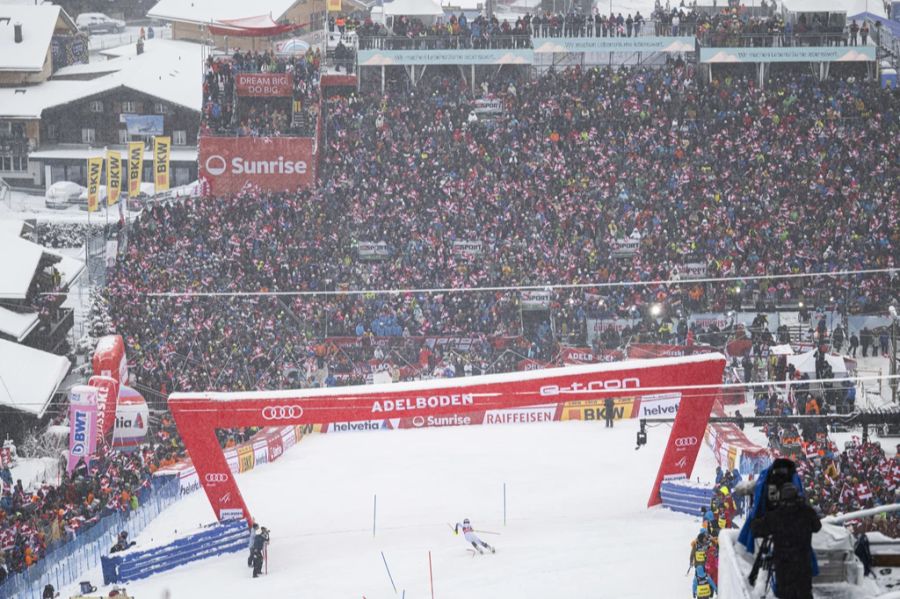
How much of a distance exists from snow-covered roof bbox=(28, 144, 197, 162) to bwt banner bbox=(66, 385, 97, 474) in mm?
25068

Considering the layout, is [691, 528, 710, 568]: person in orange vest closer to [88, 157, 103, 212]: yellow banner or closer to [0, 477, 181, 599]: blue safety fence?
[0, 477, 181, 599]: blue safety fence

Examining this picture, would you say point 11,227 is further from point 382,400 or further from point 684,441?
point 684,441

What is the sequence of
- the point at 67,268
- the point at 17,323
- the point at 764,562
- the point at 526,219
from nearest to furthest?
the point at 764,562, the point at 17,323, the point at 526,219, the point at 67,268

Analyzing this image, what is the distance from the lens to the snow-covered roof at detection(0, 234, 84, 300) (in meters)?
35.1

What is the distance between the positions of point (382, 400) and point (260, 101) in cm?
2330

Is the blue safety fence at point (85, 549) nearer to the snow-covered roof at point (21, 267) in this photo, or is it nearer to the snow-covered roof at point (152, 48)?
the snow-covered roof at point (21, 267)

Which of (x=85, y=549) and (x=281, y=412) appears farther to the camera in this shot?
(x=281, y=412)

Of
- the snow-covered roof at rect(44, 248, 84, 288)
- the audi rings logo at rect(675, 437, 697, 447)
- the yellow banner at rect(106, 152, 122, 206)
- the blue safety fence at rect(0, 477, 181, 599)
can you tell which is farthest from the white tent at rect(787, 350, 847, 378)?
the yellow banner at rect(106, 152, 122, 206)

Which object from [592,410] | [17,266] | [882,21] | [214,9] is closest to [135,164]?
[17,266]

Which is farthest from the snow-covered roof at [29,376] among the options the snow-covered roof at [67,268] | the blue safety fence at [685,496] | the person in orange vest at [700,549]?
the person in orange vest at [700,549]

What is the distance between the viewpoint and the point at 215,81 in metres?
44.0

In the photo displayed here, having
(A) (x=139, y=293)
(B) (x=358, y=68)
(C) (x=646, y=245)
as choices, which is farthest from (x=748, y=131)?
(A) (x=139, y=293)

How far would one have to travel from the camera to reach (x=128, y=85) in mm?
52719

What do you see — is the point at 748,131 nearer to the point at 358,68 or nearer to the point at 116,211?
the point at 358,68
